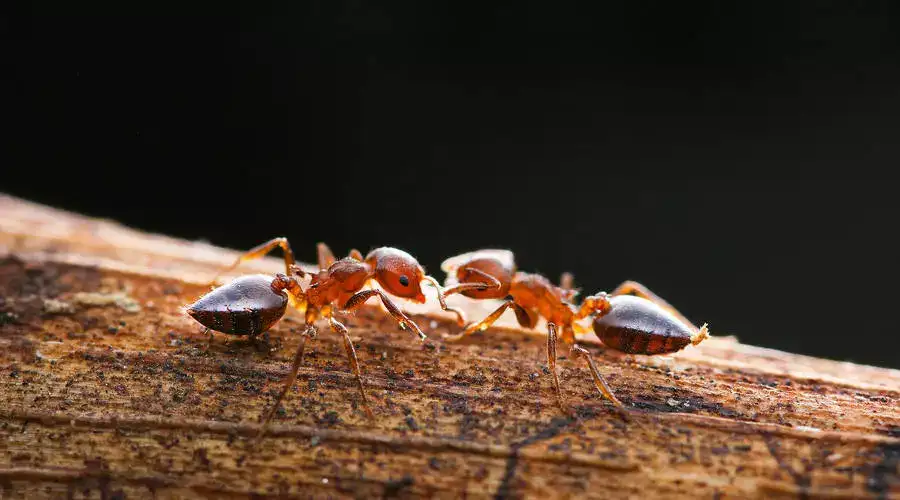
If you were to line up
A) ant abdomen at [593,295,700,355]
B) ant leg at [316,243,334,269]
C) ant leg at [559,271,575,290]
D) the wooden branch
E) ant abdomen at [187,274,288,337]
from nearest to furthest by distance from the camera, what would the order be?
the wooden branch < ant abdomen at [187,274,288,337] < ant abdomen at [593,295,700,355] < ant leg at [316,243,334,269] < ant leg at [559,271,575,290]

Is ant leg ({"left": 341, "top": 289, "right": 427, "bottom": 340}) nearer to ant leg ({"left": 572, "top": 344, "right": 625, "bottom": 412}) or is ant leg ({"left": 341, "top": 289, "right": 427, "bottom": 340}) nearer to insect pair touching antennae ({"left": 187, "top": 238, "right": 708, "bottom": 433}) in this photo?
insect pair touching antennae ({"left": 187, "top": 238, "right": 708, "bottom": 433})

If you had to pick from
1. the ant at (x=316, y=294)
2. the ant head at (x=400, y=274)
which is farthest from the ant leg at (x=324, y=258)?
the ant head at (x=400, y=274)

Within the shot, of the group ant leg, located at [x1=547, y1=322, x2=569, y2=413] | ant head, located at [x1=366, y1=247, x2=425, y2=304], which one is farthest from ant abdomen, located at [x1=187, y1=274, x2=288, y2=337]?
ant leg, located at [x1=547, y1=322, x2=569, y2=413]

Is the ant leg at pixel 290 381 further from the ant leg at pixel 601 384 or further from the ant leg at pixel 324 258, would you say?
the ant leg at pixel 601 384

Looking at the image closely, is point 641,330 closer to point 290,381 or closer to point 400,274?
point 400,274

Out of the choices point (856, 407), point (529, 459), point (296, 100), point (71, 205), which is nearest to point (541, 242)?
point (296, 100)

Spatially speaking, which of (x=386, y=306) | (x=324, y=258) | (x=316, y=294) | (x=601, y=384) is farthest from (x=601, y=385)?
(x=324, y=258)
